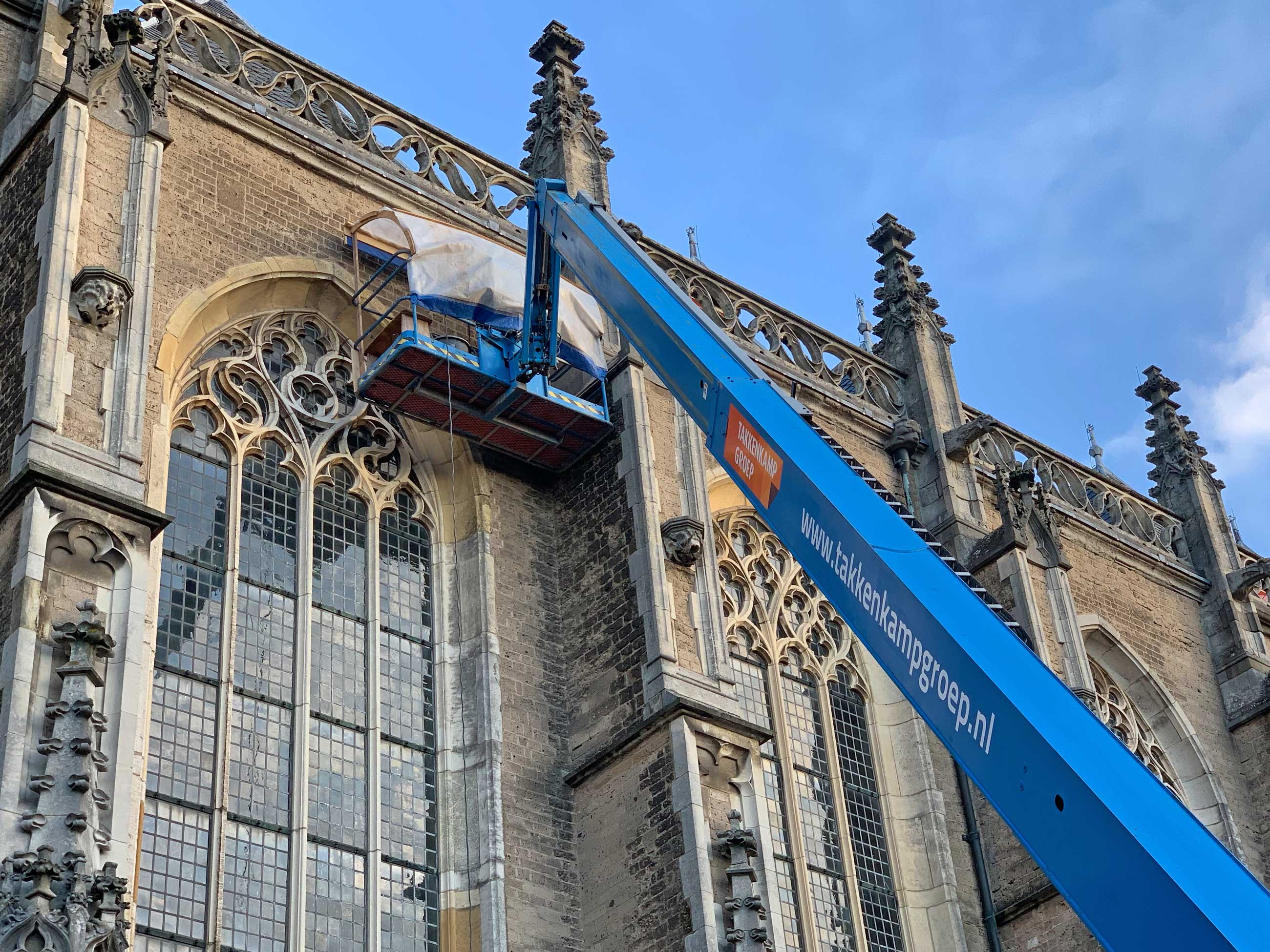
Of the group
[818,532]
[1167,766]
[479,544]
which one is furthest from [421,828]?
[1167,766]

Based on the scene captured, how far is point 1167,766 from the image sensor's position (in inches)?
904

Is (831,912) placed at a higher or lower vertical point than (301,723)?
lower

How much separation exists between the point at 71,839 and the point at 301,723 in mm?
4079

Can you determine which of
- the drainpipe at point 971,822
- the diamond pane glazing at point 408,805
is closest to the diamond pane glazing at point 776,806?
the drainpipe at point 971,822

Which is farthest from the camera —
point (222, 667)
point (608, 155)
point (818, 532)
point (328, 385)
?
point (608, 155)

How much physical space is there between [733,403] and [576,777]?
18.0ft

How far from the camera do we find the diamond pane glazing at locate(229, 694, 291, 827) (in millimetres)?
14109

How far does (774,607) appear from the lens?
1942cm

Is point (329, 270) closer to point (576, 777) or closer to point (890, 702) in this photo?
point (576, 777)

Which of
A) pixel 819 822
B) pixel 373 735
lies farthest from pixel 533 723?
pixel 819 822

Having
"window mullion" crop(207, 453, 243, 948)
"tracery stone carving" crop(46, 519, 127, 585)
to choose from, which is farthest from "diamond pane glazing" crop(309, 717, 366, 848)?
"tracery stone carving" crop(46, 519, 127, 585)

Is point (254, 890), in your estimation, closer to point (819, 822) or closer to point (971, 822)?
point (819, 822)

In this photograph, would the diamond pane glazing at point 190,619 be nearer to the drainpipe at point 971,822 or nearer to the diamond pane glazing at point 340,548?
the diamond pane glazing at point 340,548

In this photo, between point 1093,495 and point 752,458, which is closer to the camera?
point 752,458
